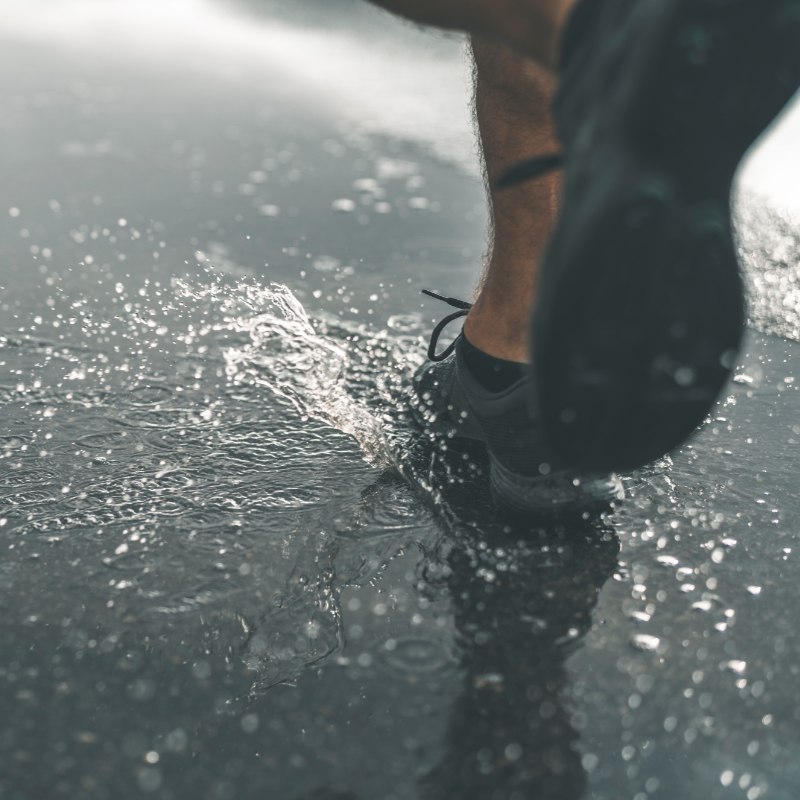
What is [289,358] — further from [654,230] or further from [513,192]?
[654,230]

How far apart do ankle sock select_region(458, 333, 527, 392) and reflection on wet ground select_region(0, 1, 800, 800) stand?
14cm

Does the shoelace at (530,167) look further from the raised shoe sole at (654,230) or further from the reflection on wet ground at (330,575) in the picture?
the reflection on wet ground at (330,575)

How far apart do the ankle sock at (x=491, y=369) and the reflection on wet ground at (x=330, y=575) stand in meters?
0.14

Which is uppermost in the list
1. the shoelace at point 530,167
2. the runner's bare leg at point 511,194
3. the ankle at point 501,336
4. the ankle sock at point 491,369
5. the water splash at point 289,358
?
the shoelace at point 530,167

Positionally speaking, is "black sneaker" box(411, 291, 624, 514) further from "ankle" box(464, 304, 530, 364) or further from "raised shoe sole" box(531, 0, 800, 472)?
"raised shoe sole" box(531, 0, 800, 472)

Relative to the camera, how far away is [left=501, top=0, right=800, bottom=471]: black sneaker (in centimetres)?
93

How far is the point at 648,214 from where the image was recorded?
96 cm

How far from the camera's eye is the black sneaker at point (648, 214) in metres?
0.93

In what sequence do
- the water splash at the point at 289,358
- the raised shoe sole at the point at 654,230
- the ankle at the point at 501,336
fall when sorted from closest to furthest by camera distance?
the raised shoe sole at the point at 654,230 < the ankle at the point at 501,336 < the water splash at the point at 289,358

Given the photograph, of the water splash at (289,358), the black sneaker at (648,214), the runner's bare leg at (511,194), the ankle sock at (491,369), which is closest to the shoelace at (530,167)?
the black sneaker at (648,214)

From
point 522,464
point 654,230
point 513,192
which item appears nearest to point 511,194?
point 513,192

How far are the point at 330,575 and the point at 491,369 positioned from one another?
1.45 feet

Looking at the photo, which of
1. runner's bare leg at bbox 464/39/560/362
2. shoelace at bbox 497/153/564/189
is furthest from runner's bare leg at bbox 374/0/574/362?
shoelace at bbox 497/153/564/189

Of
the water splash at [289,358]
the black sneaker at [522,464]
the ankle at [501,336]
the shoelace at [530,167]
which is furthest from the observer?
the water splash at [289,358]
